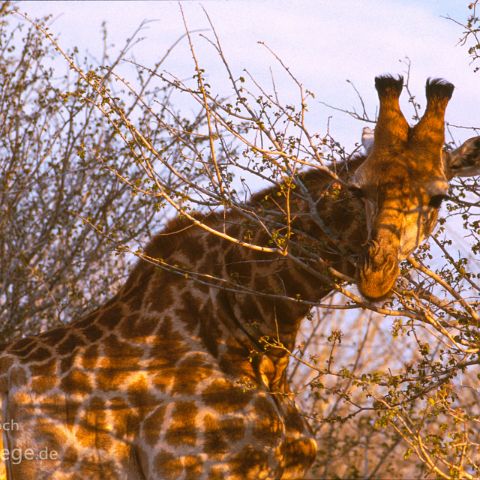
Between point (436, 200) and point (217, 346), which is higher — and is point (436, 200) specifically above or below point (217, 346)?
above

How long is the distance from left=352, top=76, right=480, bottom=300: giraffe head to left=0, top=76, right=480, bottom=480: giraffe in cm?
1

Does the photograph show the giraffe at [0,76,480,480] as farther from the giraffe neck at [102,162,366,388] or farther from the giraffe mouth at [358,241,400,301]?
the giraffe mouth at [358,241,400,301]

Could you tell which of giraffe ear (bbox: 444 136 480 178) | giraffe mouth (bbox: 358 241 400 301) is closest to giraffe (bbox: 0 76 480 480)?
giraffe ear (bbox: 444 136 480 178)

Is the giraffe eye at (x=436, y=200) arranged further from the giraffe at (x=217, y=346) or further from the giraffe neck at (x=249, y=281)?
the giraffe neck at (x=249, y=281)

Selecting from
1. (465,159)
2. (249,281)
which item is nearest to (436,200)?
(465,159)

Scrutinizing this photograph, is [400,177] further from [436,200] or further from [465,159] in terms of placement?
[465,159]

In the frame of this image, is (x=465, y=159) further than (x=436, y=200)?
Yes

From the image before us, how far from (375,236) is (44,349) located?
284cm

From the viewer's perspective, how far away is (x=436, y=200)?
694 centimetres

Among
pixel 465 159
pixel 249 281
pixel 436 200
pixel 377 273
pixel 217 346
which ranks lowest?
pixel 217 346

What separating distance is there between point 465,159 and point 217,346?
2301 mm

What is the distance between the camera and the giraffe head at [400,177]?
6598 mm

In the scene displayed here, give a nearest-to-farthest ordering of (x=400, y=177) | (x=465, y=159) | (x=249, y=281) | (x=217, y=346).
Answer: (x=400, y=177), (x=465, y=159), (x=217, y=346), (x=249, y=281)

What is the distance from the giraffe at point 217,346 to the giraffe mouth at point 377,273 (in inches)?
5.8
